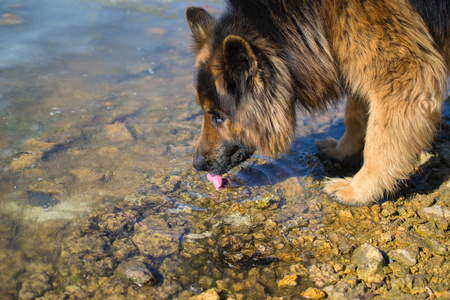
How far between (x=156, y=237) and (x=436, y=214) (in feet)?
8.15

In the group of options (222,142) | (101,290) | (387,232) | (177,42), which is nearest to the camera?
(101,290)

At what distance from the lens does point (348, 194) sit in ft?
13.1

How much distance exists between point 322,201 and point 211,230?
1213mm

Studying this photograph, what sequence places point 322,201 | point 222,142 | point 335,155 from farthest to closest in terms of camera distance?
point 335,155 → point 322,201 → point 222,142

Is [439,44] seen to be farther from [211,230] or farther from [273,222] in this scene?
[211,230]

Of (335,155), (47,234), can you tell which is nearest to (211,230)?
(47,234)

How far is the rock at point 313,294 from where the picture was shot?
286cm

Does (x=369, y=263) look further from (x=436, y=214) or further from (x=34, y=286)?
(x=34, y=286)

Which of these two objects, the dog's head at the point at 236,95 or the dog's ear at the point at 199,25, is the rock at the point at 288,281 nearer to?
the dog's head at the point at 236,95

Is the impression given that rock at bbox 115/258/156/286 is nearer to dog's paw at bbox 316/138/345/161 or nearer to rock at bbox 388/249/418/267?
rock at bbox 388/249/418/267

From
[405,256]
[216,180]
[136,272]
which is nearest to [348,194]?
[405,256]

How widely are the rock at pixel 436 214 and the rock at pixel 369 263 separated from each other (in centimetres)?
83

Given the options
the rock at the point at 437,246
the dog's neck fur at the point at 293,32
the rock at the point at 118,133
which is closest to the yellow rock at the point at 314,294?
the rock at the point at 437,246

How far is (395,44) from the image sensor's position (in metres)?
3.43
